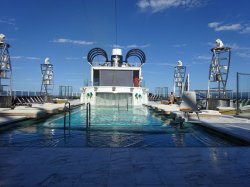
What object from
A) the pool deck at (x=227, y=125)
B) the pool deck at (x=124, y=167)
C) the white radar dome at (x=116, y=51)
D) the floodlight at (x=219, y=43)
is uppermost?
the white radar dome at (x=116, y=51)

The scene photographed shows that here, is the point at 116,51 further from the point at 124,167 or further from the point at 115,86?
the point at 124,167

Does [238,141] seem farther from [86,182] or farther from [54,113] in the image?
[54,113]

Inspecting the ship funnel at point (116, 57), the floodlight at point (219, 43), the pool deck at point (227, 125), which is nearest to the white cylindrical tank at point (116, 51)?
the ship funnel at point (116, 57)

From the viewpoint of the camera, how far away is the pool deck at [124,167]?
4.27 meters

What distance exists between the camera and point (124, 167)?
507cm

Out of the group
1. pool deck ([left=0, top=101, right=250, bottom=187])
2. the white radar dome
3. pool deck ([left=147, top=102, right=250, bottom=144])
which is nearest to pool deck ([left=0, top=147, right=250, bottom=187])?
pool deck ([left=0, top=101, right=250, bottom=187])

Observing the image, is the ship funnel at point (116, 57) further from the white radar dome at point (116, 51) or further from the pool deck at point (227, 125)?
Answer: the pool deck at point (227, 125)

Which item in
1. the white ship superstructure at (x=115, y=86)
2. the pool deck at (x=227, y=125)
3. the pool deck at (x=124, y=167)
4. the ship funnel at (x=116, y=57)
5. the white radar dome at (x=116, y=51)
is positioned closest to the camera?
the pool deck at (x=124, y=167)

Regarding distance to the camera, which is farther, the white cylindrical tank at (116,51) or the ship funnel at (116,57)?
the white cylindrical tank at (116,51)

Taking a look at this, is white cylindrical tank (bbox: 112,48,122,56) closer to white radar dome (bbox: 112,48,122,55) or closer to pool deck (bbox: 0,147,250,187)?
white radar dome (bbox: 112,48,122,55)

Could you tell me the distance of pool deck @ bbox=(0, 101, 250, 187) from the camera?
4270 mm

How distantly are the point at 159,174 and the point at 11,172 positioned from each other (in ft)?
6.71

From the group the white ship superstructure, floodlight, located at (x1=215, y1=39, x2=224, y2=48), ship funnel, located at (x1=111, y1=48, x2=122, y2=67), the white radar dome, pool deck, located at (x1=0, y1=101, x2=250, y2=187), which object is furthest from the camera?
the white radar dome

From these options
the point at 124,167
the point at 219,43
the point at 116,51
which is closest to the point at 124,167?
the point at 124,167
